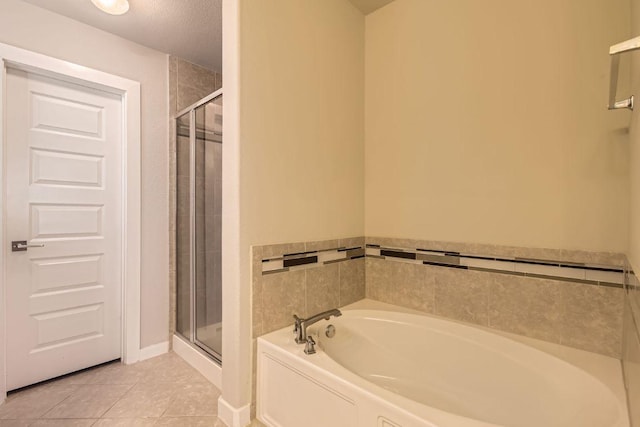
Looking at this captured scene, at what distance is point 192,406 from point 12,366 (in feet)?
3.86

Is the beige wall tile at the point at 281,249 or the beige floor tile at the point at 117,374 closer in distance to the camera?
the beige wall tile at the point at 281,249

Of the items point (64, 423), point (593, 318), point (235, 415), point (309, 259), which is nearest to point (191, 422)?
point (235, 415)

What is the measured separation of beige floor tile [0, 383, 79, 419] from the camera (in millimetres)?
1643

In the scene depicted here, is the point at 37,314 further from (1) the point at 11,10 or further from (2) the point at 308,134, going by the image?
(2) the point at 308,134

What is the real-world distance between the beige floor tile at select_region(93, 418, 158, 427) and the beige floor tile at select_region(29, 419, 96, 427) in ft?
0.17

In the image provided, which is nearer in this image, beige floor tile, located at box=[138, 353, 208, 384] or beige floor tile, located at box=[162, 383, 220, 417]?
beige floor tile, located at box=[162, 383, 220, 417]

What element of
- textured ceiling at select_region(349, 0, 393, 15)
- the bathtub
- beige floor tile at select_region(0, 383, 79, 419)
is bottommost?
beige floor tile at select_region(0, 383, 79, 419)

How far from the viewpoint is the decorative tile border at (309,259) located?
158 centimetres

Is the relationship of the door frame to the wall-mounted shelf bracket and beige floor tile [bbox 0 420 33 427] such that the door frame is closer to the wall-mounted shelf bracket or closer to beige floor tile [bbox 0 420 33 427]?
beige floor tile [bbox 0 420 33 427]

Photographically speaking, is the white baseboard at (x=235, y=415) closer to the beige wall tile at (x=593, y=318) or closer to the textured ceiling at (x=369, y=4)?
the beige wall tile at (x=593, y=318)

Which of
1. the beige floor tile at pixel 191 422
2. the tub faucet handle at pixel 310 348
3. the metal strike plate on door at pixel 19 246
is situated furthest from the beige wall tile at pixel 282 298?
the metal strike plate on door at pixel 19 246

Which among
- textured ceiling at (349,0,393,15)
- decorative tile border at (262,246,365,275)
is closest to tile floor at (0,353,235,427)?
decorative tile border at (262,246,365,275)

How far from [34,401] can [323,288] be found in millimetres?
1815

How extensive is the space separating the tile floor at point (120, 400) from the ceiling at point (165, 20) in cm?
240
